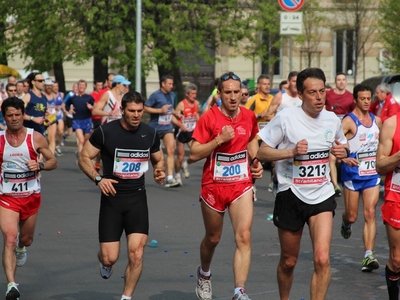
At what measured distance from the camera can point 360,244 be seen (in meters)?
11.0

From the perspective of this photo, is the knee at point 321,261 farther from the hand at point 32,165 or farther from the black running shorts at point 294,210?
the hand at point 32,165

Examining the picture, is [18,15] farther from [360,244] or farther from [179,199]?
[360,244]

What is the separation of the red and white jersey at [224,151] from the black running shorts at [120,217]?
0.70 metres

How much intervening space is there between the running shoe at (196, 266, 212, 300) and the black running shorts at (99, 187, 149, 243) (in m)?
0.66

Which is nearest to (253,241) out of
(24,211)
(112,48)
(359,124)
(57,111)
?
(359,124)

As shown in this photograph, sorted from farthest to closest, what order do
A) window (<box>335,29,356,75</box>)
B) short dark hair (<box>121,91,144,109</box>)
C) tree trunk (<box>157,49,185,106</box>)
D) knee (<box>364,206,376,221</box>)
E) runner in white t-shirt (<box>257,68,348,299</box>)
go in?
window (<box>335,29,356,75</box>) → tree trunk (<box>157,49,185,106</box>) → knee (<box>364,206,376,221</box>) → short dark hair (<box>121,91,144,109</box>) → runner in white t-shirt (<box>257,68,348,299</box>)

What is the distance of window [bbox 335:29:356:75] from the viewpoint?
41.7 meters

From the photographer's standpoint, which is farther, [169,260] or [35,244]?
[35,244]

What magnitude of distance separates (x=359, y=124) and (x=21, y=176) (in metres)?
3.62

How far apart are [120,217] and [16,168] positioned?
1225mm

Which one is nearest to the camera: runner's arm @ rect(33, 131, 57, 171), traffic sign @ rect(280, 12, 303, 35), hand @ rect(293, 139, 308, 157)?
hand @ rect(293, 139, 308, 157)

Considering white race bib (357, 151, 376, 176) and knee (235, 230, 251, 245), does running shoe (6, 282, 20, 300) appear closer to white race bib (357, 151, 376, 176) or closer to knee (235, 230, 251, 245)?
knee (235, 230, 251, 245)

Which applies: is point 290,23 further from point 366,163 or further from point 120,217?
point 120,217

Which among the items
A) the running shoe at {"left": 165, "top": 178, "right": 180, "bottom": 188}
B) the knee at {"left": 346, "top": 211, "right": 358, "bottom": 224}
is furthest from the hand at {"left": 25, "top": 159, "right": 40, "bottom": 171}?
the running shoe at {"left": 165, "top": 178, "right": 180, "bottom": 188}
